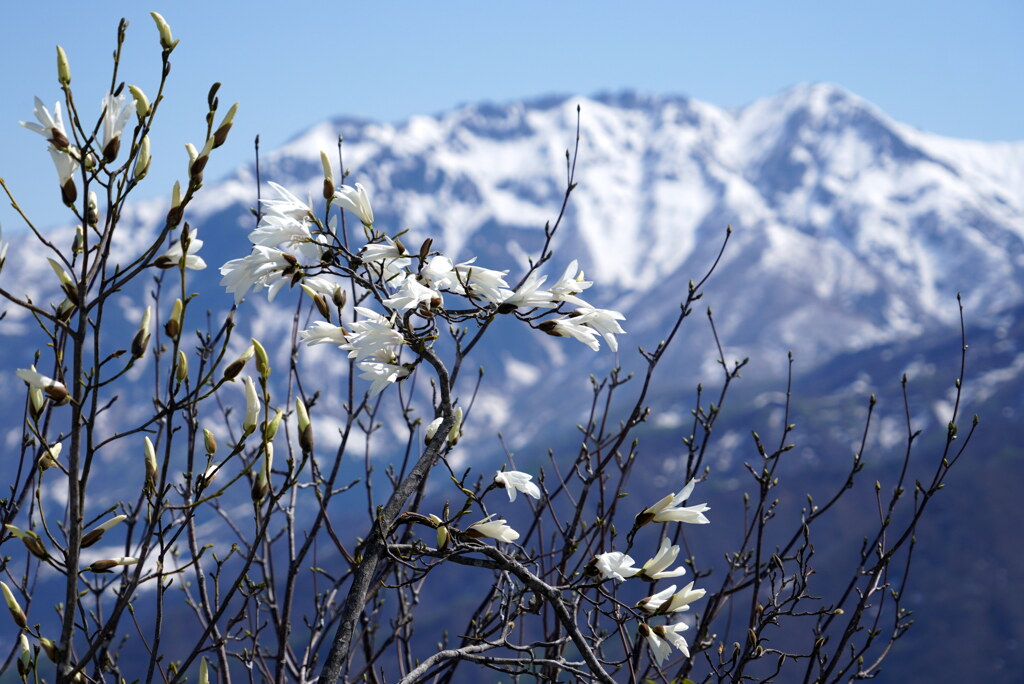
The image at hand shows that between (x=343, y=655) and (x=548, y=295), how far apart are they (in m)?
1.10

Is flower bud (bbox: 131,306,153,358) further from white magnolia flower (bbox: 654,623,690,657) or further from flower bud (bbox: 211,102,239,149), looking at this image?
white magnolia flower (bbox: 654,623,690,657)

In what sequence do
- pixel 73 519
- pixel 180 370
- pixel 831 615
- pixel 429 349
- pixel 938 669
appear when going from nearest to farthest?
1. pixel 73 519
2. pixel 180 370
3. pixel 429 349
4. pixel 831 615
5. pixel 938 669

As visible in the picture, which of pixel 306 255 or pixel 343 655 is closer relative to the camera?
pixel 343 655

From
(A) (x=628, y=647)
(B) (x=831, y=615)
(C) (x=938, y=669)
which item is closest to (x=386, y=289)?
(A) (x=628, y=647)

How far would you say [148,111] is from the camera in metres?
2.43

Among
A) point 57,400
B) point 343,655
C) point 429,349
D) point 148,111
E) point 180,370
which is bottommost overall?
point 343,655

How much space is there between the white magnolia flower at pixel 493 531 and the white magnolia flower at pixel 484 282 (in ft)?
2.01

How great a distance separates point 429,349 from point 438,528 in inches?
18.8

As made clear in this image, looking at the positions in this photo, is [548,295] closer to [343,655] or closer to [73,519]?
[343,655]

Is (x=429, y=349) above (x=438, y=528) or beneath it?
above

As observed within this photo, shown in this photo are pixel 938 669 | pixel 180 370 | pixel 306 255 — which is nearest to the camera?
pixel 180 370

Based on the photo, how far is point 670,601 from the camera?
2.73 metres

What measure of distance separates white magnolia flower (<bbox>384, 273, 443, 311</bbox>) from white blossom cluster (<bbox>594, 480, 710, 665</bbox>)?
0.81 m

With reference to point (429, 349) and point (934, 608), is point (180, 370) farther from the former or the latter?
point (934, 608)
